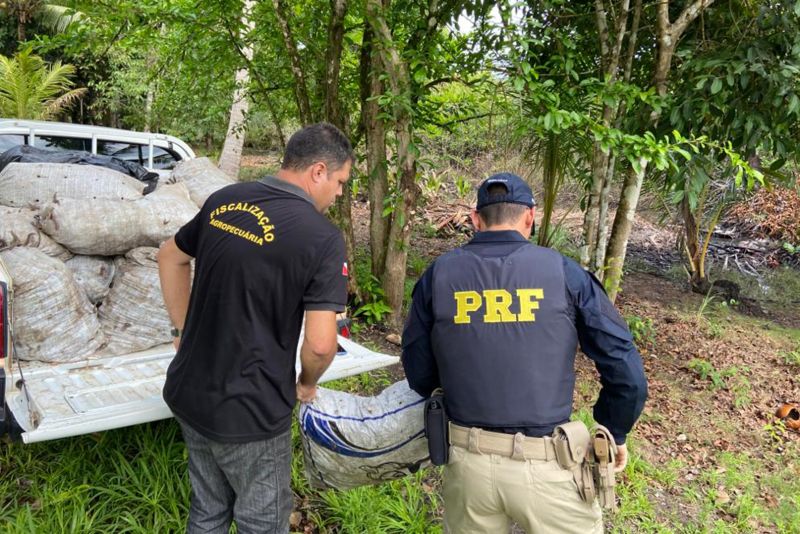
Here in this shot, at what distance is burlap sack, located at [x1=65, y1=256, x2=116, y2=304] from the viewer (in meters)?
3.17

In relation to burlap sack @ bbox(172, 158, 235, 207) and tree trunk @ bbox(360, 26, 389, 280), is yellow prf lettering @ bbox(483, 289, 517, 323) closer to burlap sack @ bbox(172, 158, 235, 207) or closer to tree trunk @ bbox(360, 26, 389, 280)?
burlap sack @ bbox(172, 158, 235, 207)

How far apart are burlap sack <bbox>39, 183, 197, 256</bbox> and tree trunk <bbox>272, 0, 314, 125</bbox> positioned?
181 centimetres

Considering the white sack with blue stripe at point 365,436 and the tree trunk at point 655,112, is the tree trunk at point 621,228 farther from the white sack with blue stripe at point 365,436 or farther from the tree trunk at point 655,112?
the white sack with blue stripe at point 365,436

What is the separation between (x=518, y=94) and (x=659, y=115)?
108cm

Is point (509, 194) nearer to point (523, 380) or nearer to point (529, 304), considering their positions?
point (529, 304)

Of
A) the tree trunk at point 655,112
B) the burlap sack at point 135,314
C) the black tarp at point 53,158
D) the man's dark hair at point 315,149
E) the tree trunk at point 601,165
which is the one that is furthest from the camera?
the tree trunk at point 601,165

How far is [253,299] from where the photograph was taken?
Answer: 5.87 ft

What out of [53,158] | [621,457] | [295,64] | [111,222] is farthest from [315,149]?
[295,64]

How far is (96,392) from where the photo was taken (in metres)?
2.52

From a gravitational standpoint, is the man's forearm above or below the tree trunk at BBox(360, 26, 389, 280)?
below

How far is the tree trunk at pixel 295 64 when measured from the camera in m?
4.57

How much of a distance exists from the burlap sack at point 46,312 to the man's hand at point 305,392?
4.61 feet

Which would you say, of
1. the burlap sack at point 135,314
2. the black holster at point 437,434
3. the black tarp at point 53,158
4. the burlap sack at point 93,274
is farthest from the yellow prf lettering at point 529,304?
the black tarp at point 53,158

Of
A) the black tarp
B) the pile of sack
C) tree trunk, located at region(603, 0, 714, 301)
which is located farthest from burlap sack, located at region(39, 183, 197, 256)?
tree trunk, located at region(603, 0, 714, 301)
